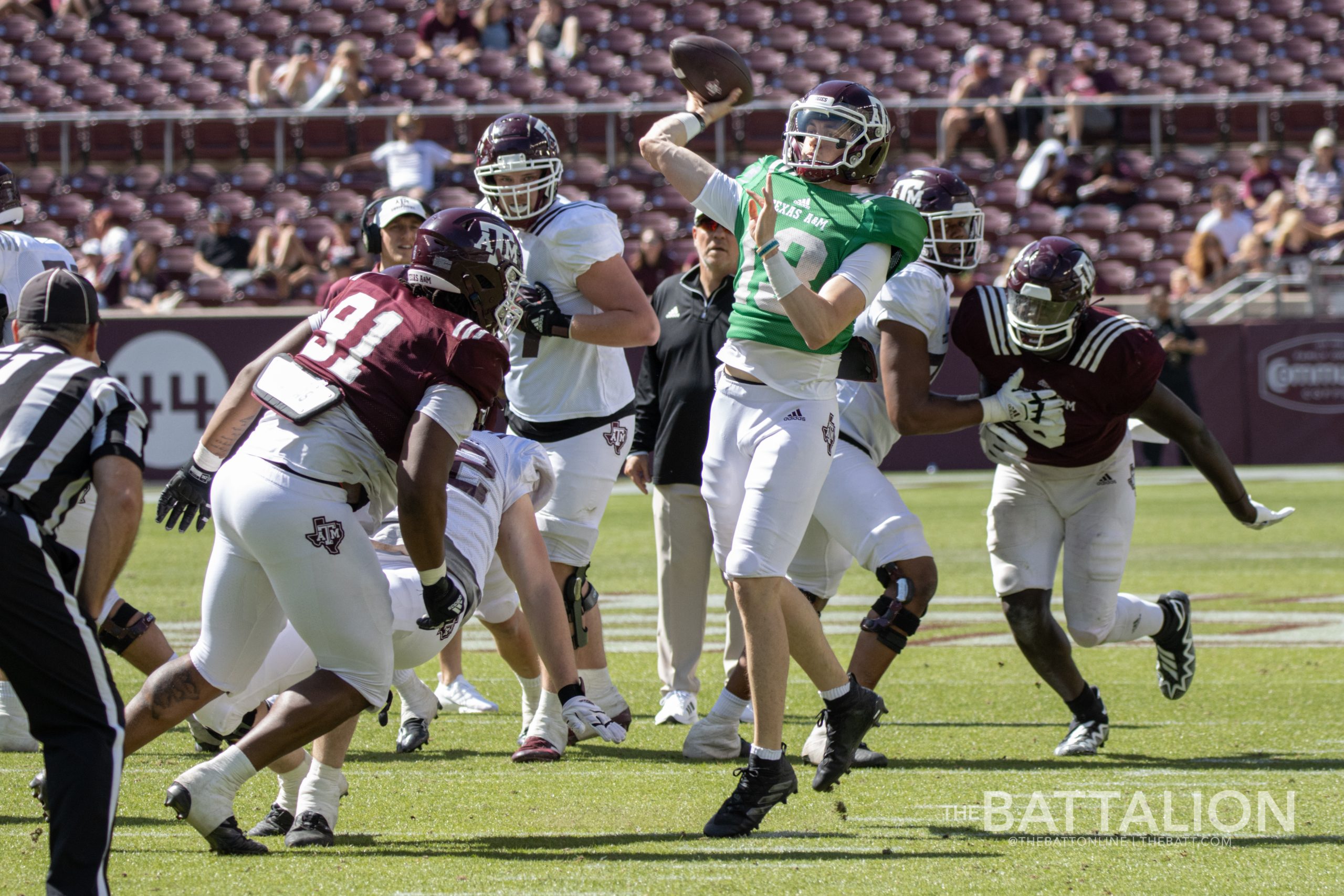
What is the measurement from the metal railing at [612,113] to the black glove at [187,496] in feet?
46.5

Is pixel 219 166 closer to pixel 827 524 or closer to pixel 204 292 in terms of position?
pixel 204 292

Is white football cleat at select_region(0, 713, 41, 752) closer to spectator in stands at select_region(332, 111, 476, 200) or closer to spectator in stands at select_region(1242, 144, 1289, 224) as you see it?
spectator in stands at select_region(332, 111, 476, 200)

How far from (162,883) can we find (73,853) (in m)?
0.57

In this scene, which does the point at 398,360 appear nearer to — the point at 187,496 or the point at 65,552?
the point at 65,552

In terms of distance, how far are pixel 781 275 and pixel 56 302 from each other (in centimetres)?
171

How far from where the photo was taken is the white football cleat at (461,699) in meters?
6.16

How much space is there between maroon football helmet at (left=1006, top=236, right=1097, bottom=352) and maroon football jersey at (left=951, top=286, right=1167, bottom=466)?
68 millimetres

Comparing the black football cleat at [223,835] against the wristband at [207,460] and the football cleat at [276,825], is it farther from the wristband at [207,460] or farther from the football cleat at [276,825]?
the wristband at [207,460]

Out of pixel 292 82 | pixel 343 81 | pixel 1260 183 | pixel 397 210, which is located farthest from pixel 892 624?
pixel 292 82

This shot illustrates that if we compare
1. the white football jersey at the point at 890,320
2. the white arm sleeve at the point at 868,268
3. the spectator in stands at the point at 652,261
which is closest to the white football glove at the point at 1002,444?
the white football jersey at the point at 890,320

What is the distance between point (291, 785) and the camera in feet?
13.9

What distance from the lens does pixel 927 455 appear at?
1697 cm

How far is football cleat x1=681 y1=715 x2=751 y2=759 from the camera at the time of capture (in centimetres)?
516

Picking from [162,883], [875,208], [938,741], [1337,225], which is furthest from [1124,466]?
[1337,225]
